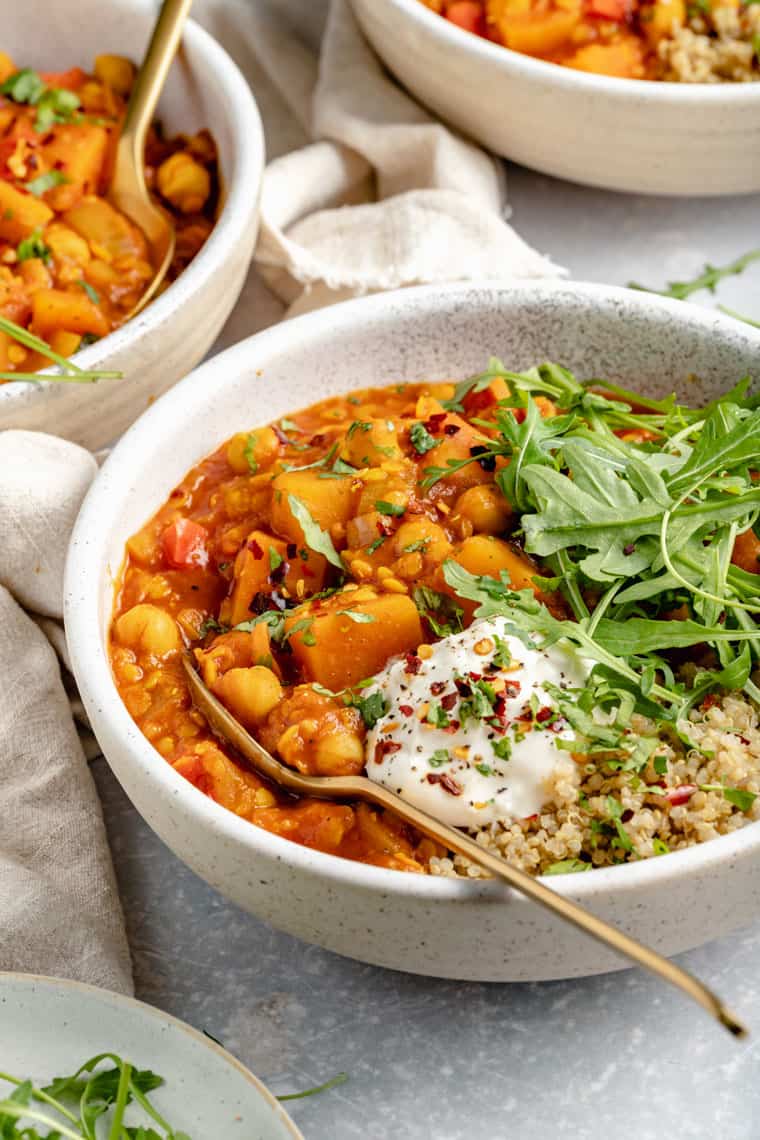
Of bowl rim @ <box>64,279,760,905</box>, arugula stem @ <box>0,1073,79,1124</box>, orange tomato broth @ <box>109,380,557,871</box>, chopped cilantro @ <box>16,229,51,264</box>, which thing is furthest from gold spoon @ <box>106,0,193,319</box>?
arugula stem @ <box>0,1073,79,1124</box>

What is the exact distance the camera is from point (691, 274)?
151 inches

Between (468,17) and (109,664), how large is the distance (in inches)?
87.2

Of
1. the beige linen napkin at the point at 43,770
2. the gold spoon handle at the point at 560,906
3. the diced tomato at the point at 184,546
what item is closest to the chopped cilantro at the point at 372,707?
the gold spoon handle at the point at 560,906

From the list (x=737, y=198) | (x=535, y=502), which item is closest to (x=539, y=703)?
(x=535, y=502)

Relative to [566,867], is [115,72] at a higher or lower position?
higher

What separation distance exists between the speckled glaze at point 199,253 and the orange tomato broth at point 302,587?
39 centimetres

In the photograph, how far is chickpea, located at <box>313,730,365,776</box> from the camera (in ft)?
7.72

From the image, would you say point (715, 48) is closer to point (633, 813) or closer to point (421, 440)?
point (421, 440)

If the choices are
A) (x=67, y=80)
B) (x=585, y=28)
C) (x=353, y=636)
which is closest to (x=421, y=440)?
(x=353, y=636)

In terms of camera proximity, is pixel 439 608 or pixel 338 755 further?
pixel 439 608

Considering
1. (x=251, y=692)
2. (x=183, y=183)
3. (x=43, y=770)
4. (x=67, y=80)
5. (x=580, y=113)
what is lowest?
(x=43, y=770)

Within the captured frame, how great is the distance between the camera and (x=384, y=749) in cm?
233

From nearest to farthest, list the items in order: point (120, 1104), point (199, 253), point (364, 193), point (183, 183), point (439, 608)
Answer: point (120, 1104) < point (439, 608) < point (199, 253) < point (183, 183) < point (364, 193)

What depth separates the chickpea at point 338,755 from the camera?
235cm
